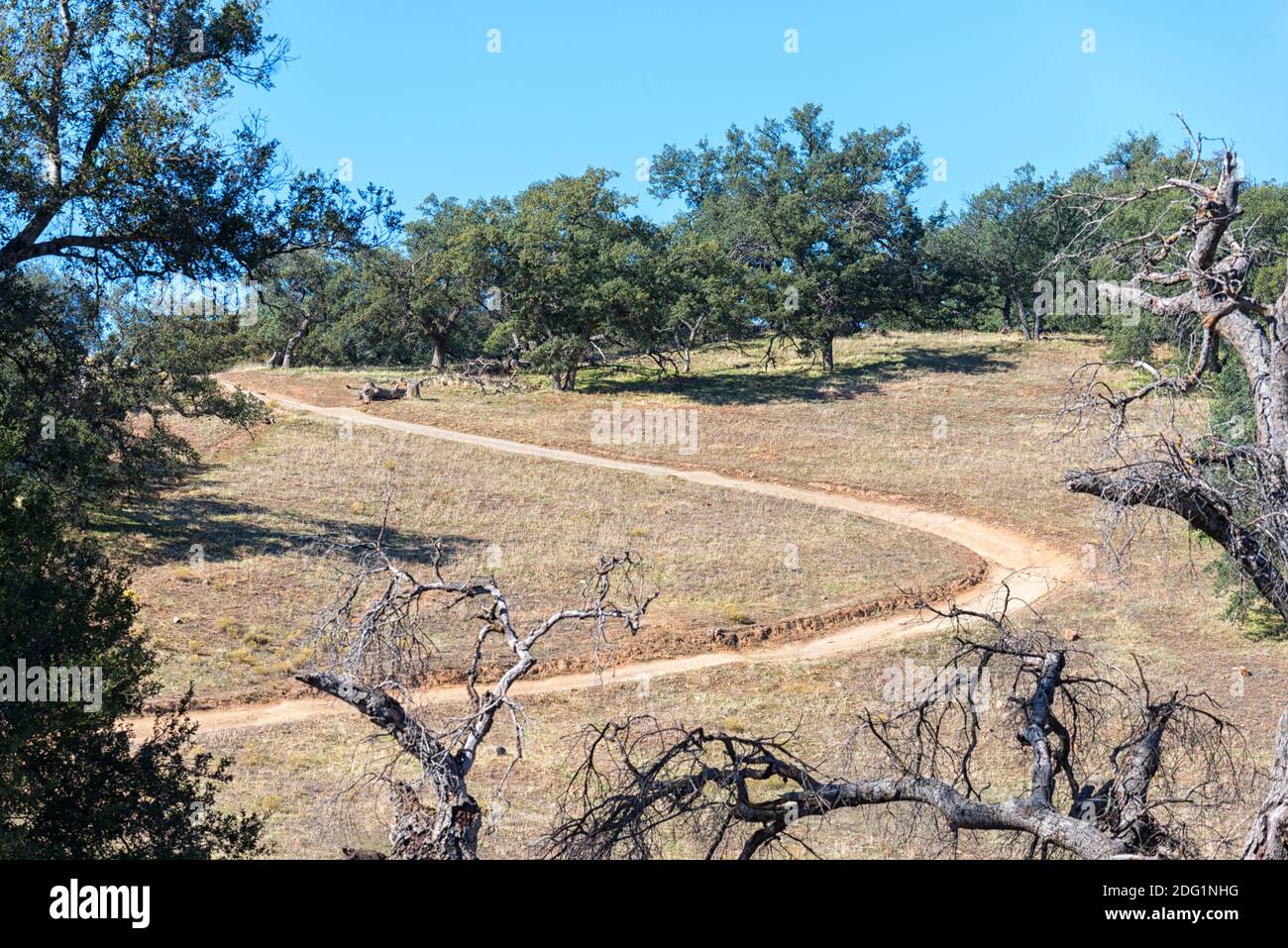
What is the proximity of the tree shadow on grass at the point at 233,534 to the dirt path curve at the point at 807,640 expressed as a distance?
6465mm

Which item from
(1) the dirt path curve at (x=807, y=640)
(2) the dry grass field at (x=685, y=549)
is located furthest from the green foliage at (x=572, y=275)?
(1) the dirt path curve at (x=807, y=640)

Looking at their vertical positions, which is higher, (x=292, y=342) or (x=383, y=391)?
(x=292, y=342)

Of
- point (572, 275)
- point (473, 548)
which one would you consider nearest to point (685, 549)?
point (473, 548)

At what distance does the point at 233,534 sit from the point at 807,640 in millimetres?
15395

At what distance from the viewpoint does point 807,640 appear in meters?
28.9

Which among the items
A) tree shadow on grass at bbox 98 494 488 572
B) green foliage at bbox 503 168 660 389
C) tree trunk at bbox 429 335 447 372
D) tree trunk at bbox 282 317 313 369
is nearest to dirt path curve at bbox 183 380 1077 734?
tree shadow on grass at bbox 98 494 488 572

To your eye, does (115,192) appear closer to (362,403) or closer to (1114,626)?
(1114,626)

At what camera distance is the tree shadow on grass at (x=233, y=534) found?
102 feet

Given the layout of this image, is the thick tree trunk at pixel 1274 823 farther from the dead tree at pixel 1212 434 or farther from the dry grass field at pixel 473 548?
the dry grass field at pixel 473 548

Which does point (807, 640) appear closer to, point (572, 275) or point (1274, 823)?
point (1274, 823)

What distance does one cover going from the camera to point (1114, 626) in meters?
29.7

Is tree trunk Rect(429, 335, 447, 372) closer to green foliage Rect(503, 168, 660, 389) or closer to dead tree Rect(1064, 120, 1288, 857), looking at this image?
green foliage Rect(503, 168, 660, 389)
